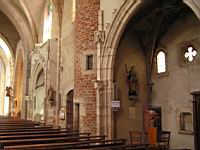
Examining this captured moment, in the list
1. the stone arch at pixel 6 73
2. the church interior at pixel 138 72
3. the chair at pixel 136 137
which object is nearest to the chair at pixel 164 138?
the church interior at pixel 138 72

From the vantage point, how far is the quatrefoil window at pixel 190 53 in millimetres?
11164

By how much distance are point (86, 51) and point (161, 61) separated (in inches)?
129

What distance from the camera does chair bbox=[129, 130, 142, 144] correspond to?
40.7 ft

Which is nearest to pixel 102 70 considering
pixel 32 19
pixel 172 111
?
pixel 172 111

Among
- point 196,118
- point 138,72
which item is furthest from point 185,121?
point 138,72

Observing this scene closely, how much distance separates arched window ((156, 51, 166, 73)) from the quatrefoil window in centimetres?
140

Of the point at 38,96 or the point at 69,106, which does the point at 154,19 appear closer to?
the point at 69,106

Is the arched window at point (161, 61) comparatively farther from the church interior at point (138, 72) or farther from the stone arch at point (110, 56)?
the stone arch at point (110, 56)

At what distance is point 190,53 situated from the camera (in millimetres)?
11336

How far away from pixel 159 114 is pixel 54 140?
18.6 ft

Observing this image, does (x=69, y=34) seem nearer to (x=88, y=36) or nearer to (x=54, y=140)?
(x=88, y=36)

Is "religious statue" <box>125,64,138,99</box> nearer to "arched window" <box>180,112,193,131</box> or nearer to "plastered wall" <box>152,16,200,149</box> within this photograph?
"plastered wall" <box>152,16,200,149</box>

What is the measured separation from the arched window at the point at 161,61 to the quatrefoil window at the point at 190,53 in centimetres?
140

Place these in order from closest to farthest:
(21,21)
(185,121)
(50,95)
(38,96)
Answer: (185,121), (50,95), (38,96), (21,21)
